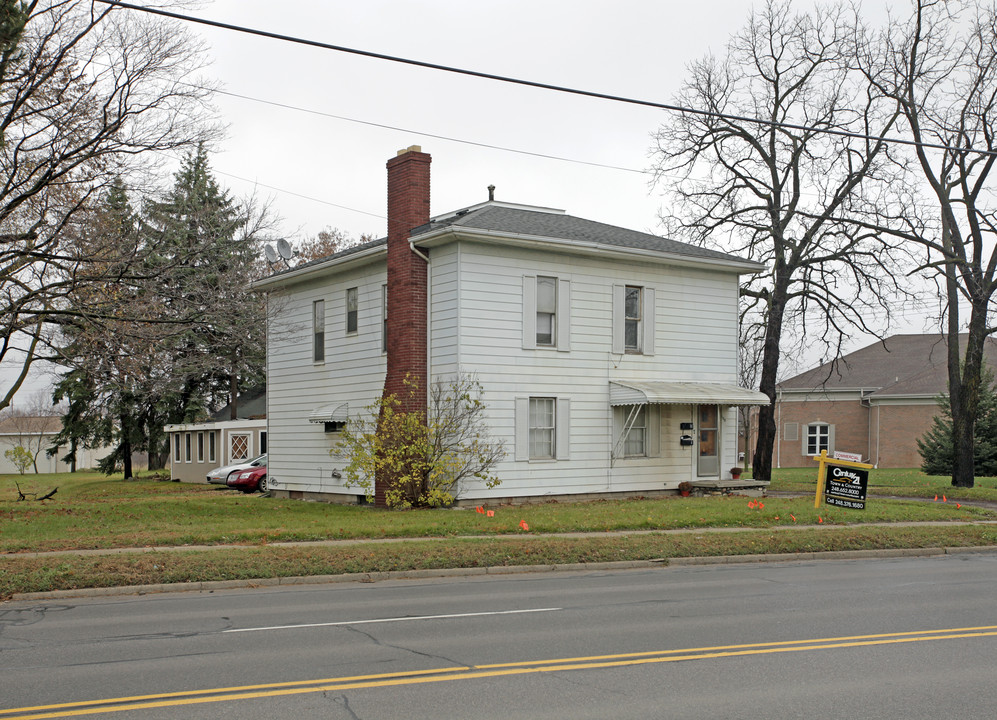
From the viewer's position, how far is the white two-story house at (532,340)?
2461 centimetres

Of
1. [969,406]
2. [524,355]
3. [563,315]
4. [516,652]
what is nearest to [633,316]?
[563,315]

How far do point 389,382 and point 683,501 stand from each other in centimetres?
804

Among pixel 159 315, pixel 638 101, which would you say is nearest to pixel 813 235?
pixel 638 101

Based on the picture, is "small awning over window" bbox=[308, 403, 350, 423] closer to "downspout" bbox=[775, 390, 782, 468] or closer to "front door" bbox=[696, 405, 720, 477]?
"front door" bbox=[696, 405, 720, 477]

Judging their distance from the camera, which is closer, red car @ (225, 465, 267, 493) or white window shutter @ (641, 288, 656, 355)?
white window shutter @ (641, 288, 656, 355)

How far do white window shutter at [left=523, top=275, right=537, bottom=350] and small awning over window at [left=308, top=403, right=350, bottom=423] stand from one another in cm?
583

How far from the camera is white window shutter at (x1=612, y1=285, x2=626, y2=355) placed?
1052 inches

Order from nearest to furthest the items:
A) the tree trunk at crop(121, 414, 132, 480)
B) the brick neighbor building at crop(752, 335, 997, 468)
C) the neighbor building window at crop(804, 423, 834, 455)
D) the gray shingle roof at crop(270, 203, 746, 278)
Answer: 1. the gray shingle roof at crop(270, 203, 746, 278)
2. the brick neighbor building at crop(752, 335, 997, 468)
3. the tree trunk at crop(121, 414, 132, 480)
4. the neighbor building window at crop(804, 423, 834, 455)

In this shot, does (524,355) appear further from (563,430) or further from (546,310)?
(563,430)

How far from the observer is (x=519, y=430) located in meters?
24.9

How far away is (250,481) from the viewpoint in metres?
36.6

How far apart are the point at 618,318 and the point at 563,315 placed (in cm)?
188

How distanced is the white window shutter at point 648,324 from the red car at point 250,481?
16.3 metres

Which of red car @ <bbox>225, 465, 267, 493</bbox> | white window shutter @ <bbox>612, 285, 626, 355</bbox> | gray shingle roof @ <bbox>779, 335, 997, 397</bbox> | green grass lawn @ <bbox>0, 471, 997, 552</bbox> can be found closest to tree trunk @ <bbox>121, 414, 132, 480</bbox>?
red car @ <bbox>225, 465, 267, 493</bbox>
